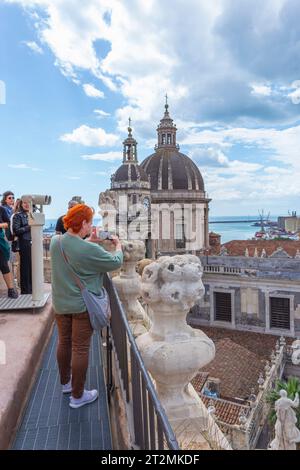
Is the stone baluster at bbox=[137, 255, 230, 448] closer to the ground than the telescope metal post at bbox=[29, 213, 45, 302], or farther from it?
closer to the ground

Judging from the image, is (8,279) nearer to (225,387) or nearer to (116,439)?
(116,439)

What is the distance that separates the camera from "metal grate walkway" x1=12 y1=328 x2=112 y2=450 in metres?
2.84

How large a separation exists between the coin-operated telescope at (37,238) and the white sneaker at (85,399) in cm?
217

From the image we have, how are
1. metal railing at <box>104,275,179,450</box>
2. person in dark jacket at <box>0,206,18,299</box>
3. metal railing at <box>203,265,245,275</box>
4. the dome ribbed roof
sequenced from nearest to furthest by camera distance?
1. metal railing at <box>104,275,179,450</box>
2. person in dark jacket at <box>0,206,18,299</box>
3. metal railing at <box>203,265,245,275</box>
4. the dome ribbed roof

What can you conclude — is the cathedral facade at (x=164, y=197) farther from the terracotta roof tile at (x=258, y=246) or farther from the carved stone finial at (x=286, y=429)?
the carved stone finial at (x=286, y=429)

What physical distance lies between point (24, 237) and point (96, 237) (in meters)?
2.12

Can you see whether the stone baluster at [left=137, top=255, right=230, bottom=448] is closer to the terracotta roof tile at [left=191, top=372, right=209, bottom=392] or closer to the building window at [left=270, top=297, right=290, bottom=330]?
the terracotta roof tile at [left=191, top=372, right=209, bottom=392]

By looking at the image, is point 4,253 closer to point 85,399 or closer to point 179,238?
point 85,399

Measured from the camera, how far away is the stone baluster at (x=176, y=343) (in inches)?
118

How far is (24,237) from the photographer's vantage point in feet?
19.3

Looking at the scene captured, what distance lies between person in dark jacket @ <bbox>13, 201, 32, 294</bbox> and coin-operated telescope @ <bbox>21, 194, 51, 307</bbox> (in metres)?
0.12

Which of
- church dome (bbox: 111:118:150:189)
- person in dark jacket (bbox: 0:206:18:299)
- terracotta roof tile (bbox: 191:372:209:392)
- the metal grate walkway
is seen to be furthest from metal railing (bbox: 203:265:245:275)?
the metal grate walkway
